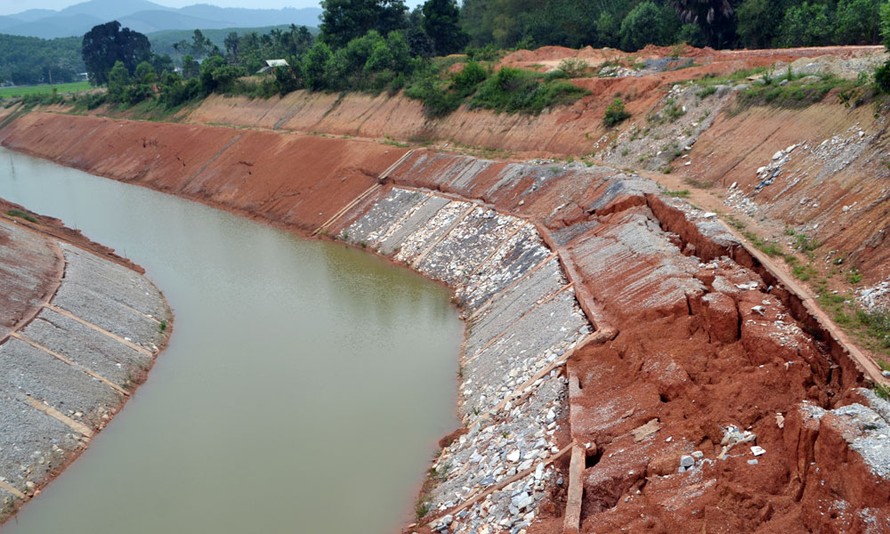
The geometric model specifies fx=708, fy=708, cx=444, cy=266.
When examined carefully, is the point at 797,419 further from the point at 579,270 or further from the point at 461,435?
the point at 579,270

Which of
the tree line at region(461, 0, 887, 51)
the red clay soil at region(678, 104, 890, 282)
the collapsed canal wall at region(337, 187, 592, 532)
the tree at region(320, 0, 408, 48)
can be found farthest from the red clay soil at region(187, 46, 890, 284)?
the tree at region(320, 0, 408, 48)

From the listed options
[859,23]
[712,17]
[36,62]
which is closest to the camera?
[859,23]

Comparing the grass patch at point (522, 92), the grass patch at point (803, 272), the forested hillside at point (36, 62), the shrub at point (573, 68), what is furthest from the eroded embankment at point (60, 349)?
the forested hillside at point (36, 62)

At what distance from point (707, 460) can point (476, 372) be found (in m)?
8.02

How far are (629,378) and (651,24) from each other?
3473cm

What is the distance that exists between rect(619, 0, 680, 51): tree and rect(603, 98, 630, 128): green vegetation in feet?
49.6

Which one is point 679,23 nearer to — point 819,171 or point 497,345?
point 819,171

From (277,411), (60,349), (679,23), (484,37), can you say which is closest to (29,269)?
(60,349)

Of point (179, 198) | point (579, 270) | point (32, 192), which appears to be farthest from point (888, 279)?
point (32, 192)

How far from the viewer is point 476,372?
57.0ft

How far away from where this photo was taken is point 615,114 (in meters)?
29.4

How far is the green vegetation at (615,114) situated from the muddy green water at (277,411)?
434 inches

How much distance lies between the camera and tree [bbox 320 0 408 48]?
55.2 metres

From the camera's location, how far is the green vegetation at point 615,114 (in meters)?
29.3
